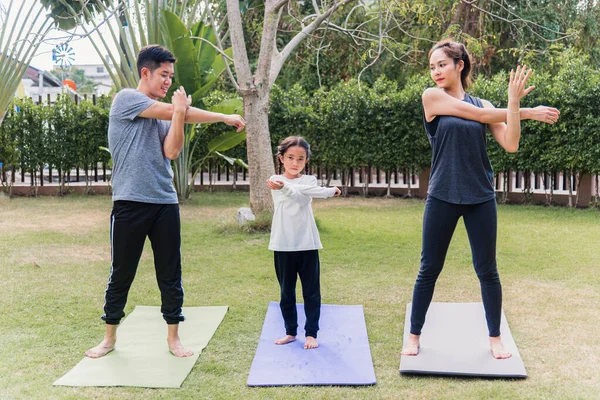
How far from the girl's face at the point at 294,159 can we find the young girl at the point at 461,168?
2.66 ft

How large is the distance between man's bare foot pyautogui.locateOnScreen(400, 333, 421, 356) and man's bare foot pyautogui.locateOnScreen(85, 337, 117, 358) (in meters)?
1.83

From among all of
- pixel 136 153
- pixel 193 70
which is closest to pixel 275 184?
pixel 136 153

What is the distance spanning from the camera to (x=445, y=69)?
368cm

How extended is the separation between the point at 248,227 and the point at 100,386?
16.1 ft

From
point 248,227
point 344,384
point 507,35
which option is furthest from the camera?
point 507,35

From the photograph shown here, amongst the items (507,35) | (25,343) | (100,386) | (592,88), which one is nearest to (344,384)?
(100,386)

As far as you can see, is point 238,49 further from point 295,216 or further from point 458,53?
point 458,53

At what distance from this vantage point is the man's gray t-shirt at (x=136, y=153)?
3.63 m

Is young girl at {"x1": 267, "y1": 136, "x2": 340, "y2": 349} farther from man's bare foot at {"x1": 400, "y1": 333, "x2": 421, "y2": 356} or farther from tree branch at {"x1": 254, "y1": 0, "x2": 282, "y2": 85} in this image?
tree branch at {"x1": 254, "y1": 0, "x2": 282, "y2": 85}

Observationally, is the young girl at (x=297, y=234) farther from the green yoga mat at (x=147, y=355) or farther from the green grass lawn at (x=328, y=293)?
the green yoga mat at (x=147, y=355)

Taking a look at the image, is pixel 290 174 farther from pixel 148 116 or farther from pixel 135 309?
pixel 135 309

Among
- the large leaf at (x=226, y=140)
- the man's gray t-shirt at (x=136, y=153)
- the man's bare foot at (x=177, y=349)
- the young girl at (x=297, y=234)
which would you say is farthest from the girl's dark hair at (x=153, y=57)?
the large leaf at (x=226, y=140)

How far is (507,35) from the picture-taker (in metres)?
15.6

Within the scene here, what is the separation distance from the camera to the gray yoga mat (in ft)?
11.7
